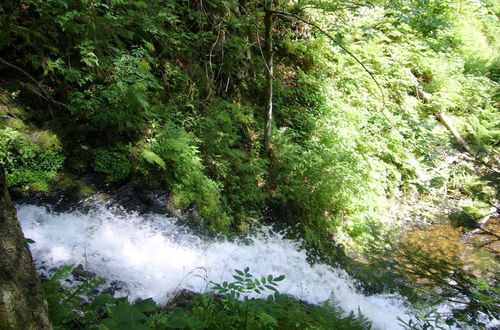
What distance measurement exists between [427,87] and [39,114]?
32.2ft

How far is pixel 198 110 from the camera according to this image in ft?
19.9

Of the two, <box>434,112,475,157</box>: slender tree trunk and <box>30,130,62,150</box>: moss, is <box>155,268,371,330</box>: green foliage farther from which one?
<box>434,112,475,157</box>: slender tree trunk

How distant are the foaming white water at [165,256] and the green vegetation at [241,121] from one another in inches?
15.0

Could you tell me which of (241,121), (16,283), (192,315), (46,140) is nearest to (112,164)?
(46,140)

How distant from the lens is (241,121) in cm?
648

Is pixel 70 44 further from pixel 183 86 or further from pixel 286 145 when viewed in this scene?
pixel 286 145

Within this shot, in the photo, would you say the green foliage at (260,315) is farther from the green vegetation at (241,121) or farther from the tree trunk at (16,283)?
the tree trunk at (16,283)

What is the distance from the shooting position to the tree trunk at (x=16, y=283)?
1.43m

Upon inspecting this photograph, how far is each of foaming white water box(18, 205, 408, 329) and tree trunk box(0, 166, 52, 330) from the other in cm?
233

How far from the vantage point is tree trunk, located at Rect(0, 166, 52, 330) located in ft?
4.69

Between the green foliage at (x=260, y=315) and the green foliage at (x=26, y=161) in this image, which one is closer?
the green foliage at (x=260, y=315)

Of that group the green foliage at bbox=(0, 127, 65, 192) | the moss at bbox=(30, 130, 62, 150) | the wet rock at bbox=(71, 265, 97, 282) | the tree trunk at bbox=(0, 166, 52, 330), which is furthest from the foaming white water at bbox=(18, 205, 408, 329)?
the tree trunk at bbox=(0, 166, 52, 330)

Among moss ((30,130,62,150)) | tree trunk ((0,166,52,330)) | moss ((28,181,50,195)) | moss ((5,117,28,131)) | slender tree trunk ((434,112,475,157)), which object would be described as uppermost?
slender tree trunk ((434,112,475,157))

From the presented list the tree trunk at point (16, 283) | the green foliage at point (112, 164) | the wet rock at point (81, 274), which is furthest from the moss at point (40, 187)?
the tree trunk at point (16, 283)
